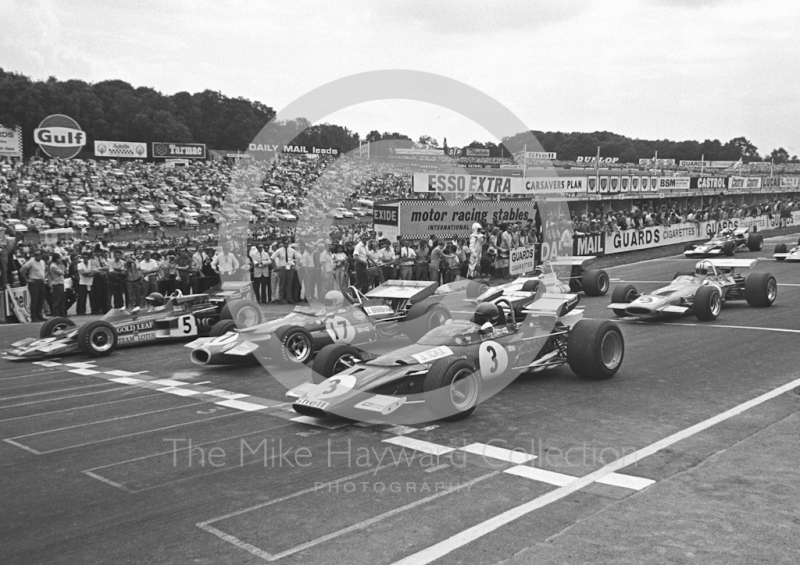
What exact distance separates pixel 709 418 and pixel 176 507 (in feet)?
21.0

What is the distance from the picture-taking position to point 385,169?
195ft

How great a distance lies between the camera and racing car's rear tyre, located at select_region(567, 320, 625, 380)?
35.8 ft

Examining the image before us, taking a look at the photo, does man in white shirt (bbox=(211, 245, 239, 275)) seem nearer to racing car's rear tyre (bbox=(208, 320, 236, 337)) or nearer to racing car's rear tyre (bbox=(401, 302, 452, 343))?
A: racing car's rear tyre (bbox=(208, 320, 236, 337))

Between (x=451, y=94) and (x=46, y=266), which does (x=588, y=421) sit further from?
(x=46, y=266)

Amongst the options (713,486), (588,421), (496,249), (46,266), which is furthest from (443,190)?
(713,486)

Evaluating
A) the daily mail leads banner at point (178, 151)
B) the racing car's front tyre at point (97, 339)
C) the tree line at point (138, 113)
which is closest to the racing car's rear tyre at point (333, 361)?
the racing car's front tyre at point (97, 339)

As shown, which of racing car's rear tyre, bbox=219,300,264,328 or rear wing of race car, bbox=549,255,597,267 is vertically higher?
rear wing of race car, bbox=549,255,597,267

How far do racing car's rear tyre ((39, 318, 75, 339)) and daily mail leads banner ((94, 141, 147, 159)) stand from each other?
73121 mm

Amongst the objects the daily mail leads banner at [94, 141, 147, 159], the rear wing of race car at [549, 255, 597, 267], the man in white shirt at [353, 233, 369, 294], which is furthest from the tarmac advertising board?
the daily mail leads banner at [94, 141, 147, 159]

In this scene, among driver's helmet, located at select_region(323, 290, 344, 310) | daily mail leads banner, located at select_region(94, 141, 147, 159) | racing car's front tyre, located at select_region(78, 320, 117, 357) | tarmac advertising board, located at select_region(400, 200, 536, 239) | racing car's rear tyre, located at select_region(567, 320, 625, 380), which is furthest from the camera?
daily mail leads banner, located at select_region(94, 141, 147, 159)

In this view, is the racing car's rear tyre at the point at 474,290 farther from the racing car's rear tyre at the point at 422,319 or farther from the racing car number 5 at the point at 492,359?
the racing car number 5 at the point at 492,359

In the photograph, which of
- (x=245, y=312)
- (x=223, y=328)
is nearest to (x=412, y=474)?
(x=223, y=328)

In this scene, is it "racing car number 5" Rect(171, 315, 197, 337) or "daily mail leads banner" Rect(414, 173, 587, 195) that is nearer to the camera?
"racing car number 5" Rect(171, 315, 197, 337)

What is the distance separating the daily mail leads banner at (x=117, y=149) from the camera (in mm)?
81562
